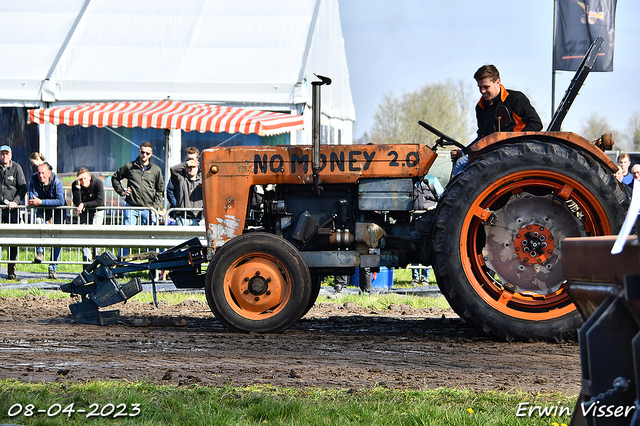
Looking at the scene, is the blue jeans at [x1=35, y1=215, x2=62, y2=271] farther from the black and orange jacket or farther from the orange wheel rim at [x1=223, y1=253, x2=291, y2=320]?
the black and orange jacket

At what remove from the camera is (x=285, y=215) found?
607cm

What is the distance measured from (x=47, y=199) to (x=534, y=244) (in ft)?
25.4

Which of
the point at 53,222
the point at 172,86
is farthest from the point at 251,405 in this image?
the point at 172,86

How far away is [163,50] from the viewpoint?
15531 millimetres

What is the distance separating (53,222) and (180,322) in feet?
15.7

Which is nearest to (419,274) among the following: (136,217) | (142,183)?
(136,217)

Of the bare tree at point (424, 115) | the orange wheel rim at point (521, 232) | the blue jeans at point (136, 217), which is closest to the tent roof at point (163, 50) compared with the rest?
the blue jeans at point (136, 217)

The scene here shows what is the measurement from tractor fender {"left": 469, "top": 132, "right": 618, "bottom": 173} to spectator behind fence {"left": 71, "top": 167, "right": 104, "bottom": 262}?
646 cm

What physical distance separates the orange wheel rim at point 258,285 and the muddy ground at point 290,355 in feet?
0.81

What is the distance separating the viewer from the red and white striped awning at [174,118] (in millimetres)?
13383

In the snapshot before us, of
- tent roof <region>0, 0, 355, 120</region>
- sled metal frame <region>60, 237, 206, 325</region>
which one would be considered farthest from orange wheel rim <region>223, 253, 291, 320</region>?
tent roof <region>0, 0, 355, 120</region>

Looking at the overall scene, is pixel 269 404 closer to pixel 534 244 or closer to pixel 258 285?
pixel 258 285

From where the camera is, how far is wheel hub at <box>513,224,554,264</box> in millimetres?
5441

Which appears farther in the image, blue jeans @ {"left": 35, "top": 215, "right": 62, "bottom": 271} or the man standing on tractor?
blue jeans @ {"left": 35, "top": 215, "right": 62, "bottom": 271}
